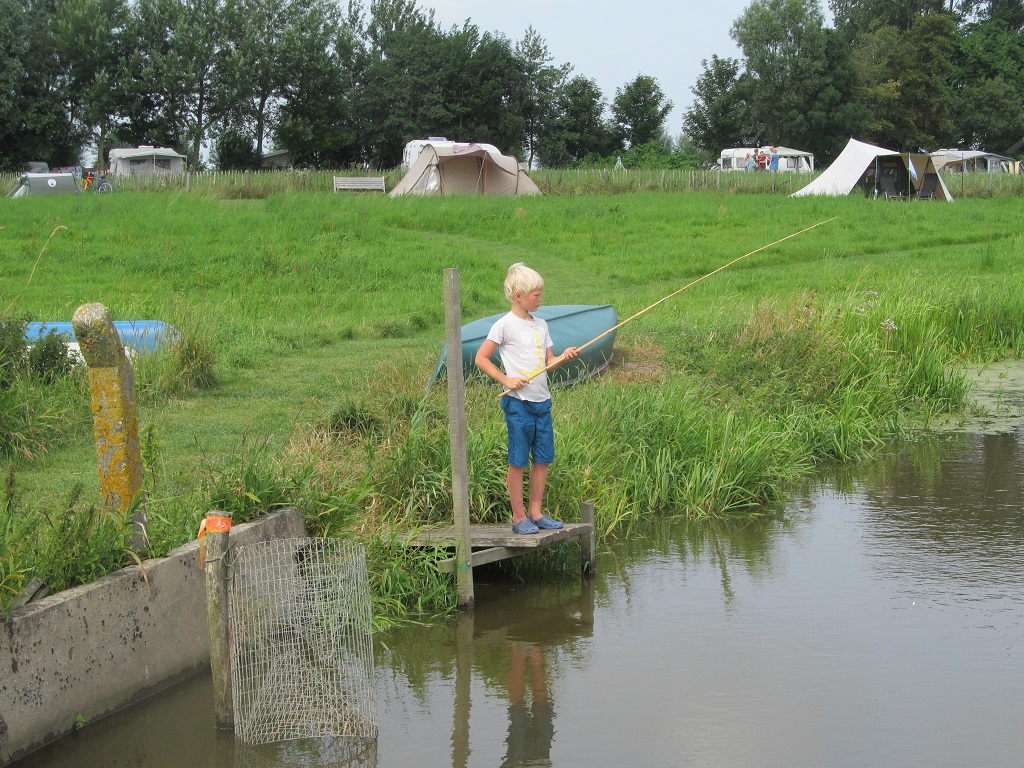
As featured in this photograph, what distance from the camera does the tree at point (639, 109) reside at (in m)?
63.9

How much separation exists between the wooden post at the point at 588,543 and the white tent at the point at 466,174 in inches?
1030

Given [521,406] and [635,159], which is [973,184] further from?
[521,406]

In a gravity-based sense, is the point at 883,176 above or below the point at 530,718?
above

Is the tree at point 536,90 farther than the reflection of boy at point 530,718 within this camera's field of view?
Yes

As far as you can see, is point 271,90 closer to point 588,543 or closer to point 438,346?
point 438,346

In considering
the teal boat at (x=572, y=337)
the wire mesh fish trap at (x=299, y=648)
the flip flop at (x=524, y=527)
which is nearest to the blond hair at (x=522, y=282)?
the flip flop at (x=524, y=527)

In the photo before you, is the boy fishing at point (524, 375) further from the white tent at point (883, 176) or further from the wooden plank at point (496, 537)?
the white tent at point (883, 176)

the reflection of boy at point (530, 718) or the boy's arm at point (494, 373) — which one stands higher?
the boy's arm at point (494, 373)

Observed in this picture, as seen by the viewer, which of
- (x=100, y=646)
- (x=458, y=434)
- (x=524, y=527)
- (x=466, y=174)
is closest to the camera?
(x=100, y=646)

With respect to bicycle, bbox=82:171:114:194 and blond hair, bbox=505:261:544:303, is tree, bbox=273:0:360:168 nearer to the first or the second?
bicycle, bbox=82:171:114:194

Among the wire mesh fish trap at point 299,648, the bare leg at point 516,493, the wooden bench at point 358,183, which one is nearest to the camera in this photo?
the wire mesh fish trap at point 299,648

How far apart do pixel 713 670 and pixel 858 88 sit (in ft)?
197

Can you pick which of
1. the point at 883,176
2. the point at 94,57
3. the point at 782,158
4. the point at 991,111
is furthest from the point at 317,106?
the point at 991,111

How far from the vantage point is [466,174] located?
1321 inches
